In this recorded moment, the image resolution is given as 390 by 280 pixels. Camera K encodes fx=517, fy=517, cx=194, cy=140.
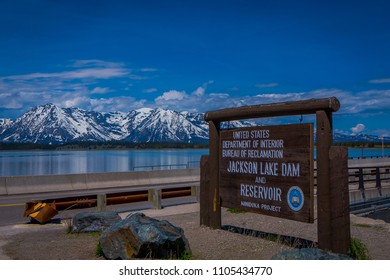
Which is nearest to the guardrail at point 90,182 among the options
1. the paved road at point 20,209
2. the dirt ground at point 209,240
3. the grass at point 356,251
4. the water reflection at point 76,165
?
the water reflection at point 76,165

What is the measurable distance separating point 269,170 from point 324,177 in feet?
4.34

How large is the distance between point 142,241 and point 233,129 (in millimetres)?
3277

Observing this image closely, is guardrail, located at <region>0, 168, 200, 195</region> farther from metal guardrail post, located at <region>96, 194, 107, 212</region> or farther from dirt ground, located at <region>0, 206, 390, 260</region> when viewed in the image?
dirt ground, located at <region>0, 206, 390, 260</region>

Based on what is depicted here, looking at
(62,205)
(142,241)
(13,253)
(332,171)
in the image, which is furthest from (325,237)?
(62,205)

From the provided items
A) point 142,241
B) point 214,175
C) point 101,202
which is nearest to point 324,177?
point 142,241

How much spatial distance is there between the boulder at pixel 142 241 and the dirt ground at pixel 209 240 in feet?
1.69

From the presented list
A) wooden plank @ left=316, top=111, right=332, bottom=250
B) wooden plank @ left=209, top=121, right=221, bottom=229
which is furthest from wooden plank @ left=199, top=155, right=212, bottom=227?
wooden plank @ left=316, top=111, right=332, bottom=250

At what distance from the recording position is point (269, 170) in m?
8.73

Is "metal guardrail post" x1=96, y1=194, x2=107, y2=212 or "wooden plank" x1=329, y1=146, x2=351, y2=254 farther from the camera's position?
"metal guardrail post" x1=96, y1=194, x2=107, y2=212

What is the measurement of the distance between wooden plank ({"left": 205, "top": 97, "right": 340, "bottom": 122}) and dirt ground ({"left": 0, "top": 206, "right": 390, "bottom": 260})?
2.21 meters

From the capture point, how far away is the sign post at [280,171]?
7.56 meters

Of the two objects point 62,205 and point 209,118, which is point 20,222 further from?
point 209,118

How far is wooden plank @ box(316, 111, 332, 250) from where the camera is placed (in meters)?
7.55

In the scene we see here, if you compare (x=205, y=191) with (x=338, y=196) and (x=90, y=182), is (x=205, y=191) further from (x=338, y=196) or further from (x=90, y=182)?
(x=90, y=182)
